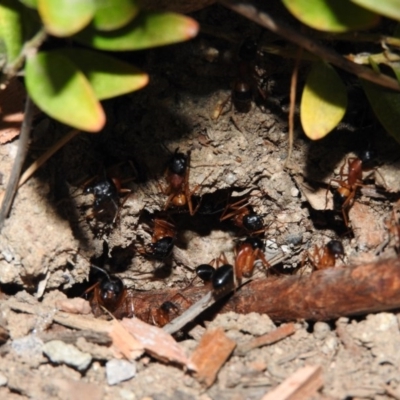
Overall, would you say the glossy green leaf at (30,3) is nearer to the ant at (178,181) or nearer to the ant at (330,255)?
the ant at (178,181)

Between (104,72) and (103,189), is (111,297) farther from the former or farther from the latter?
(104,72)

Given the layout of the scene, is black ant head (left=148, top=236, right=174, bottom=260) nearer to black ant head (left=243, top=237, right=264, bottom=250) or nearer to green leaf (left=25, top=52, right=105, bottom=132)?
black ant head (left=243, top=237, right=264, bottom=250)

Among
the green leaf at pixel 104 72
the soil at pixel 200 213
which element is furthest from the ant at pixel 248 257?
the green leaf at pixel 104 72

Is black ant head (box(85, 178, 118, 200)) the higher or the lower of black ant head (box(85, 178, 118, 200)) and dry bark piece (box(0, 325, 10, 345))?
the higher

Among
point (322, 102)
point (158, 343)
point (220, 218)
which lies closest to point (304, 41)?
point (322, 102)

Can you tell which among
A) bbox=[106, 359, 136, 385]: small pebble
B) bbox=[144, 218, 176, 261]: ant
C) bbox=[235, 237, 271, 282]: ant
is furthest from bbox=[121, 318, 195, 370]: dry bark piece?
bbox=[144, 218, 176, 261]: ant

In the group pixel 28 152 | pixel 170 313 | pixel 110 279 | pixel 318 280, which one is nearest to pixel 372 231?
pixel 318 280

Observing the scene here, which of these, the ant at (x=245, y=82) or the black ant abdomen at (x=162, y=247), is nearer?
the ant at (x=245, y=82)

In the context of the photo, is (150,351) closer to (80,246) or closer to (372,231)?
(80,246)
